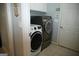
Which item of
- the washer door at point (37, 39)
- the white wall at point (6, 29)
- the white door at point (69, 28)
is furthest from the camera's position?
the washer door at point (37, 39)

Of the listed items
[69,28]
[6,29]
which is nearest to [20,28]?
[6,29]

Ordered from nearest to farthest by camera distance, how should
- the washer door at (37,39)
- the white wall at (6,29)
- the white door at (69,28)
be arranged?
the white wall at (6,29) < the white door at (69,28) < the washer door at (37,39)

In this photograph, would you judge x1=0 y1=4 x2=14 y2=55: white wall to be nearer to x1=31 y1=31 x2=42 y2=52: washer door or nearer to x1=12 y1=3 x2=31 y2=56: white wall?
x1=12 y1=3 x2=31 y2=56: white wall

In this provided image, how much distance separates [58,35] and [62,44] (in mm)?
148

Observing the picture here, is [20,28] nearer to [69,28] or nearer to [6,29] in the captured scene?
[6,29]

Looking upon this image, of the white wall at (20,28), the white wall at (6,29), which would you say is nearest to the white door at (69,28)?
the white wall at (20,28)

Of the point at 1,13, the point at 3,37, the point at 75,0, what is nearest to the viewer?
the point at 75,0

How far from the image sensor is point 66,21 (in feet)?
3.02

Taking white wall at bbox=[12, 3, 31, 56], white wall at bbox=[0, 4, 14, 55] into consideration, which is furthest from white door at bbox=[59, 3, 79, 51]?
white wall at bbox=[0, 4, 14, 55]

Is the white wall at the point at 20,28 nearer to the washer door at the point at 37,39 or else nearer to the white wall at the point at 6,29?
the white wall at the point at 6,29

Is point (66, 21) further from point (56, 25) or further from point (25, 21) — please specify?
point (25, 21)

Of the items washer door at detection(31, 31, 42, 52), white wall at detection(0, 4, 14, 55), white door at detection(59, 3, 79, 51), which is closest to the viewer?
white wall at detection(0, 4, 14, 55)

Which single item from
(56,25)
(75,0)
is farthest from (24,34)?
(75,0)

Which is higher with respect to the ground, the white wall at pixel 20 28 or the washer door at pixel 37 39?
the white wall at pixel 20 28
